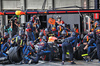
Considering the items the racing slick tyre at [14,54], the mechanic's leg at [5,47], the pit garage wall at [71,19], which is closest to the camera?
the racing slick tyre at [14,54]

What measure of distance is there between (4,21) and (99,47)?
11.9 m

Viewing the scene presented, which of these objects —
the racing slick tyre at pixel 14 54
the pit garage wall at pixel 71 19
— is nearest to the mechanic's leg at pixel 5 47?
the racing slick tyre at pixel 14 54

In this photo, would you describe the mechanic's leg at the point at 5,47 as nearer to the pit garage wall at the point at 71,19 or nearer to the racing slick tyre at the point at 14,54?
the racing slick tyre at the point at 14,54

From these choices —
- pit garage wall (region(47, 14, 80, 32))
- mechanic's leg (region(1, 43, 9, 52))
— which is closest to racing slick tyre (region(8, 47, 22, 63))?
mechanic's leg (region(1, 43, 9, 52))

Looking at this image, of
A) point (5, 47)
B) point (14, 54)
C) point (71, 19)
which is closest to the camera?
point (14, 54)

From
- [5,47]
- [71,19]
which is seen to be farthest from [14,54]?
[71,19]

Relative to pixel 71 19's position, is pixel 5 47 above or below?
below

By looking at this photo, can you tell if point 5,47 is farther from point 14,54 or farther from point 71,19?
point 71,19

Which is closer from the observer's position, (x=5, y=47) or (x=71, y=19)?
(x=5, y=47)

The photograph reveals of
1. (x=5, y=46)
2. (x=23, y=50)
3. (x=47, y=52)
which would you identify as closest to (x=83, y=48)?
(x=47, y=52)

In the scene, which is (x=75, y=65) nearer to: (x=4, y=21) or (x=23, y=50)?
(x=23, y=50)

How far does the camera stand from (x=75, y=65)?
11.7 m

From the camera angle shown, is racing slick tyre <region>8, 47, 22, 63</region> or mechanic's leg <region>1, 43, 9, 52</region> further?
mechanic's leg <region>1, 43, 9, 52</region>

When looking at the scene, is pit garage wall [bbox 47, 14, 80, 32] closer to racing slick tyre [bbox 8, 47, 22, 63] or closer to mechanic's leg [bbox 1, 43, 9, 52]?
racing slick tyre [bbox 8, 47, 22, 63]
